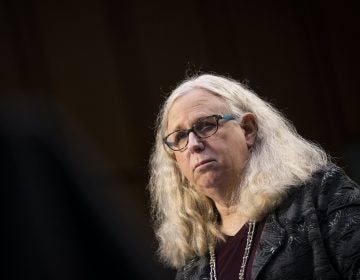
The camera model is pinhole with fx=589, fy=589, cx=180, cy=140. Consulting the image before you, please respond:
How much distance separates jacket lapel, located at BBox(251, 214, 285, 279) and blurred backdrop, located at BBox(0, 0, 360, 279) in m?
1.63

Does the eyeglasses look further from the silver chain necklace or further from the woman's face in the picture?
the silver chain necklace

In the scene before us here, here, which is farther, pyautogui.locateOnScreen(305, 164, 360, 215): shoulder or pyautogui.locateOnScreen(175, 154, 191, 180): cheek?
pyautogui.locateOnScreen(175, 154, 191, 180): cheek

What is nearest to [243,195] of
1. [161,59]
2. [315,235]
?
[315,235]

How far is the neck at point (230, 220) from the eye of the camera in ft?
5.01

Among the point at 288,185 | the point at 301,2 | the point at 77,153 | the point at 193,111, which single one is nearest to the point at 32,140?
the point at 77,153

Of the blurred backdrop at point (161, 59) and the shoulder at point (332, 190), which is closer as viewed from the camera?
the shoulder at point (332, 190)

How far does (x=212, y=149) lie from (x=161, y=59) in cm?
177

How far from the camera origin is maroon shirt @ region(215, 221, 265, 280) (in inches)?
55.1

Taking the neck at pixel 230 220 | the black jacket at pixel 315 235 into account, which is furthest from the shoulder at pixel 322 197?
the neck at pixel 230 220

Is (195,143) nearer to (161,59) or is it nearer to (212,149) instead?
(212,149)

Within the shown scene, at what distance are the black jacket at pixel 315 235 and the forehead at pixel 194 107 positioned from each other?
1.11 feet

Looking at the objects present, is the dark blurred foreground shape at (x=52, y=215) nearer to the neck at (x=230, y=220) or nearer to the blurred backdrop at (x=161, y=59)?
the neck at (x=230, y=220)

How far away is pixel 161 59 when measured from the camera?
3.24 m

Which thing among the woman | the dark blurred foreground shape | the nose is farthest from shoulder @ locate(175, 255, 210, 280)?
the dark blurred foreground shape
